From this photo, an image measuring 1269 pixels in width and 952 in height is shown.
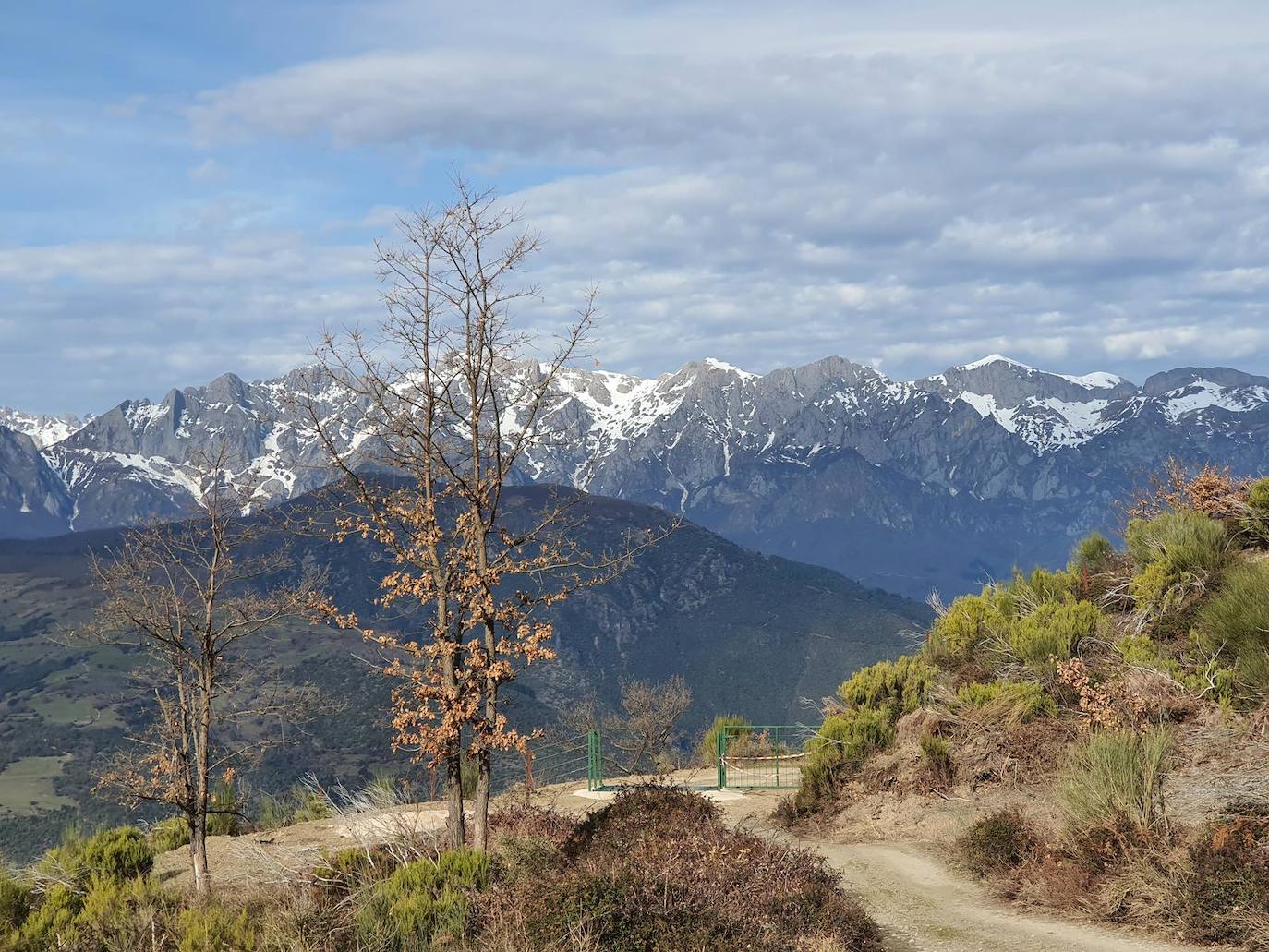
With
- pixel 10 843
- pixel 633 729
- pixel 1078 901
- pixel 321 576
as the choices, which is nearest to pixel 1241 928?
pixel 1078 901

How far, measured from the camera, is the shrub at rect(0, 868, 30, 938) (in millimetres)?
12562

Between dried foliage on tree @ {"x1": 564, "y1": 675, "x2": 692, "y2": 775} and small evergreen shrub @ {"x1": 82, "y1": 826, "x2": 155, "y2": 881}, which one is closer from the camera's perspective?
small evergreen shrub @ {"x1": 82, "y1": 826, "x2": 155, "y2": 881}

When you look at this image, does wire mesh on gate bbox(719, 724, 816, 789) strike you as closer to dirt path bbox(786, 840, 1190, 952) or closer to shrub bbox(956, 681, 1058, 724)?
shrub bbox(956, 681, 1058, 724)

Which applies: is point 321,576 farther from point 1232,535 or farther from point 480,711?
point 1232,535

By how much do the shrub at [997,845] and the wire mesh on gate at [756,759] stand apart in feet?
30.7

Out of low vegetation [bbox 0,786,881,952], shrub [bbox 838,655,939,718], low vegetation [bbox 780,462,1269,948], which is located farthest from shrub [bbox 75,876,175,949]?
shrub [bbox 838,655,939,718]

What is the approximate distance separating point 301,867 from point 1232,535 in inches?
694

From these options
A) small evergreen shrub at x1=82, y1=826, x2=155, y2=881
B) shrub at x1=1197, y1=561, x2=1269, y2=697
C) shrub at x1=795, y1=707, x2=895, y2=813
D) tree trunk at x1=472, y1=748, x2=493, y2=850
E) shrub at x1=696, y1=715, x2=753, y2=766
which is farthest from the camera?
shrub at x1=696, y1=715, x2=753, y2=766

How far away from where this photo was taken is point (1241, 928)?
10273 millimetres

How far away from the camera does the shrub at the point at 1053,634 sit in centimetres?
1914

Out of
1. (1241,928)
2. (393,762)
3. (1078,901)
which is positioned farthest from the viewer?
(393,762)

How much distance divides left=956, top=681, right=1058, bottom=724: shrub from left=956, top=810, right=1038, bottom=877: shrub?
11.7ft

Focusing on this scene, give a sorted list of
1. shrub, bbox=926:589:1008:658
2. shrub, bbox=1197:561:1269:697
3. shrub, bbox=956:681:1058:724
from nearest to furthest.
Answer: shrub, bbox=1197:561:1269:697 < shrub, bbox=956:681:1058:724 < shrub, bbox=926:589:1008:658

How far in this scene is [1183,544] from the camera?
2042 centimetres
